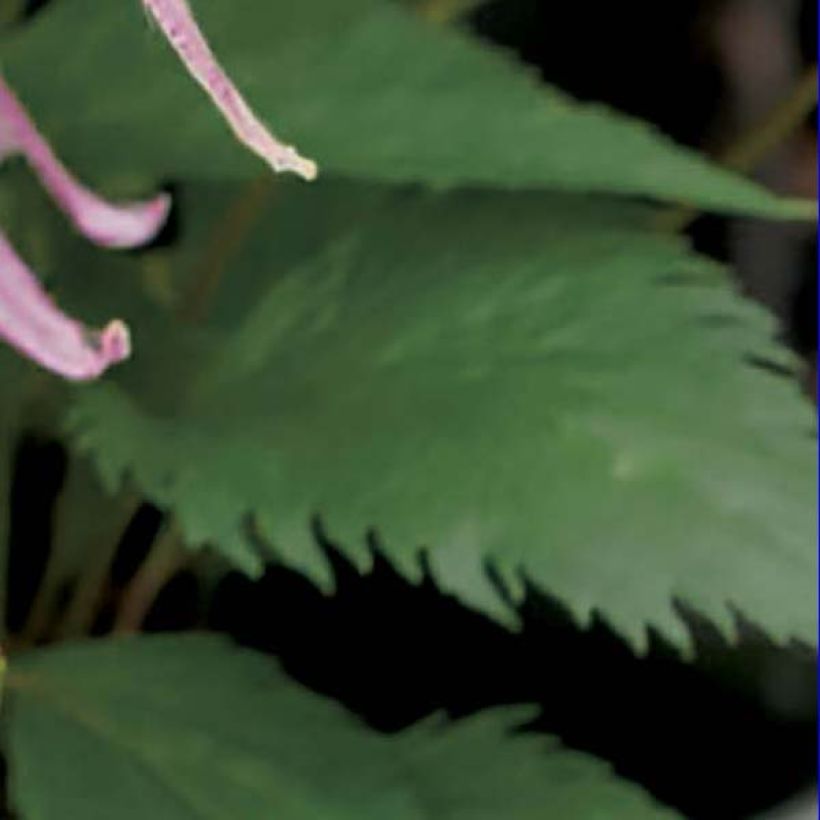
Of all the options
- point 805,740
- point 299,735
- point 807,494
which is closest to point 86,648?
point 299,735

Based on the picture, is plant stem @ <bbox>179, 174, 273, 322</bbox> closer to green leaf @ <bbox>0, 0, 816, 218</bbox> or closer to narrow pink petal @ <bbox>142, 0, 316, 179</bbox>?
green leaf @ <bbox>0, 0, 816, 218</bbox>

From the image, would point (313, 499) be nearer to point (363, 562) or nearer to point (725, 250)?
point (363, 562)

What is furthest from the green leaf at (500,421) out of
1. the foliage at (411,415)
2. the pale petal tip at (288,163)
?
the pale petal tip at (288,163)

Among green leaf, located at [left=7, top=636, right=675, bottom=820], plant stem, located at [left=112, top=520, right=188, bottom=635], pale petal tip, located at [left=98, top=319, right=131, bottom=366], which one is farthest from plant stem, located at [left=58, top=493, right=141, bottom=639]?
pale petal tip, located at [left=98, top=319, right=131, bottom=366]

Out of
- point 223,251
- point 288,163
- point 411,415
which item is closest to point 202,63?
→ point 288,163

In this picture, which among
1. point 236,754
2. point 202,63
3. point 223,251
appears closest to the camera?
point 202,63

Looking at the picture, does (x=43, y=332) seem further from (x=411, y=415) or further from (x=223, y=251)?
(x=223, y=251)
